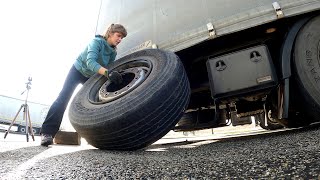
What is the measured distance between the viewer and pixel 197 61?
2576mm

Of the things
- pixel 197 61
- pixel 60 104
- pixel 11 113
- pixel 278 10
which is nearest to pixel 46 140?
pixel 60 104

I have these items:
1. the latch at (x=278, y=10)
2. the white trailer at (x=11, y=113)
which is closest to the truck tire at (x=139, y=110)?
the latch at (x=278, y=10)

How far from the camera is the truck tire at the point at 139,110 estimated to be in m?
1.83

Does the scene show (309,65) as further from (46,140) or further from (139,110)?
(46,140)

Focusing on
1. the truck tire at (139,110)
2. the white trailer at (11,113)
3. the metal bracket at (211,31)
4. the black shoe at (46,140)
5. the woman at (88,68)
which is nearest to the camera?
the truck tire at (139,110)

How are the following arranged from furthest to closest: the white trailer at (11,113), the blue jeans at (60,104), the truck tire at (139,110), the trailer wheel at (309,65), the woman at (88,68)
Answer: the white trailer at (11,113), the blue jeans at (60,104), the woman at (88,68), the trailer wheel at (309,65), the truck tire at (139,110)

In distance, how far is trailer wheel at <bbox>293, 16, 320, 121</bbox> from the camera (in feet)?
6.43

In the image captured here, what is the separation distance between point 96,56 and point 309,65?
1975 millimetres

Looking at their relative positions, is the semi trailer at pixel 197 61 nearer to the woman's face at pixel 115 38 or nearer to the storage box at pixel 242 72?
the storage box at pixel 242 72

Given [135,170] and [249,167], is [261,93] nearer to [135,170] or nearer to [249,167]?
[249,167]

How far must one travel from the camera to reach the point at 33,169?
1281 millimetres

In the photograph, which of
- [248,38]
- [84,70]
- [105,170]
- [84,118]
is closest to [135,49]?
[84,70]

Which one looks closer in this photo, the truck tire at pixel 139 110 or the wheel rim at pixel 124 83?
the truck tire at pixel 139 110

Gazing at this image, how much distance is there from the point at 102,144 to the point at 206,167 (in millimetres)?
1087
